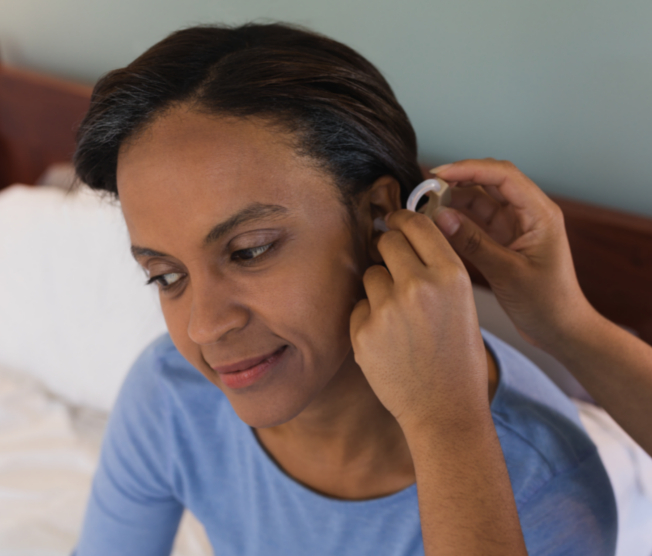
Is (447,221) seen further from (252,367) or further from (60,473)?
(60,473)

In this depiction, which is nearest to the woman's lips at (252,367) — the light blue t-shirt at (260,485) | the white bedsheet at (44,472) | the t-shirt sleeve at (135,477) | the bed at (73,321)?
the light blue t-shirt at (260,485)

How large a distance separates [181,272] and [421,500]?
418mm

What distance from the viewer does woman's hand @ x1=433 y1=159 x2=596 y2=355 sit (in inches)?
32.1

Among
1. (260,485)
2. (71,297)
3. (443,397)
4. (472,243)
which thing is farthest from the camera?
(71,297)

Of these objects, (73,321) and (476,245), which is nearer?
(476,245)

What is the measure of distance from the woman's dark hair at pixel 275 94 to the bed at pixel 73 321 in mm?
433

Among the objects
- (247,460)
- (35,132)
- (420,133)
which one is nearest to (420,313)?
(247,460)

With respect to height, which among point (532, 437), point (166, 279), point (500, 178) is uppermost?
point (500, 178)

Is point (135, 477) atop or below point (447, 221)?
below

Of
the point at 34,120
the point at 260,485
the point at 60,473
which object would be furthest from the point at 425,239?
the point at 34,120

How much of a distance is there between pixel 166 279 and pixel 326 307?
9.6 inches

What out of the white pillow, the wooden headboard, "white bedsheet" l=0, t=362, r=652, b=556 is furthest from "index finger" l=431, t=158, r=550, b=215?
the wooden headboard

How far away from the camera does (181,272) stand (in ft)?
2.51

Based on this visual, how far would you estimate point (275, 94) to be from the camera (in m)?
0.72
